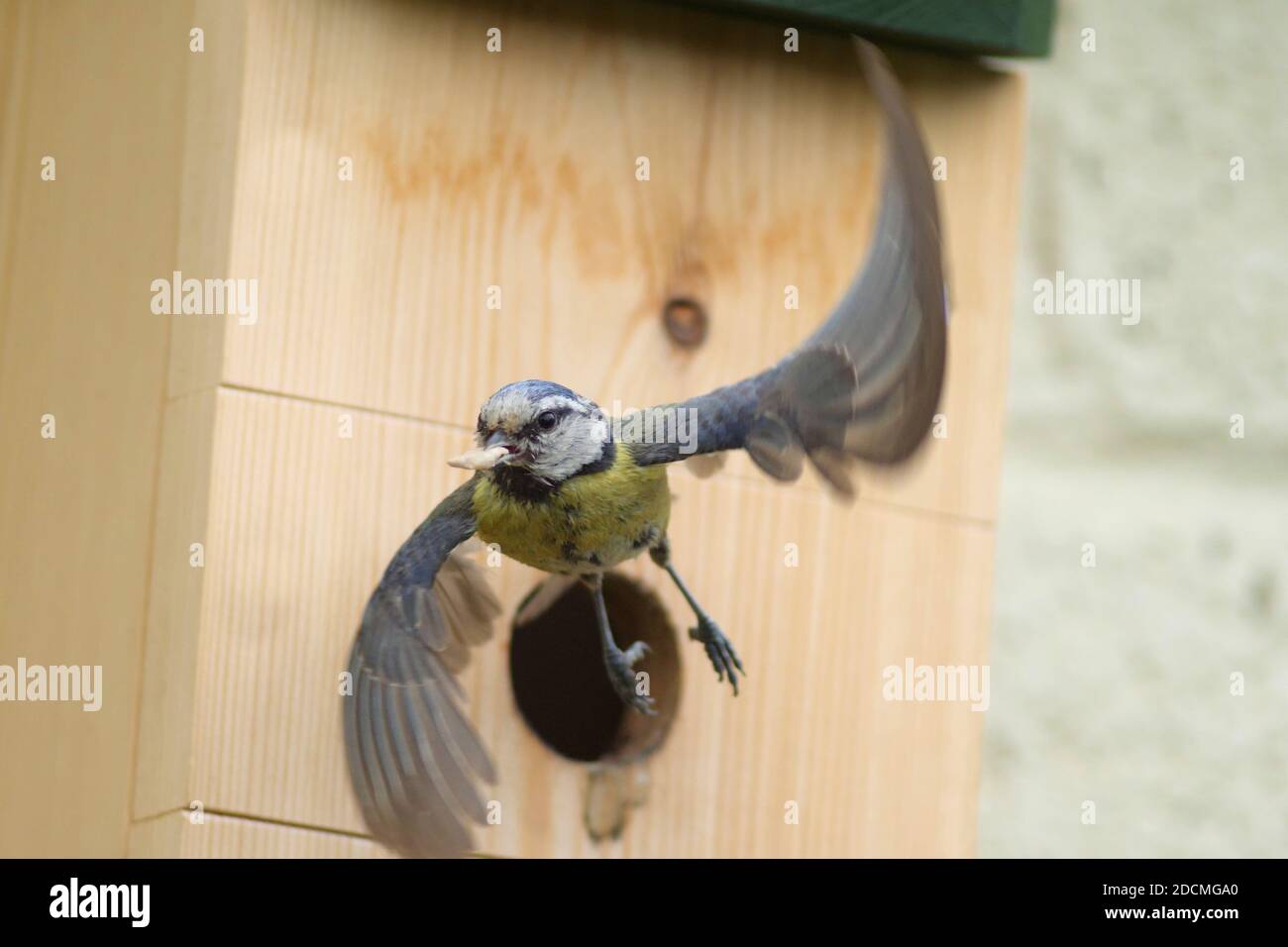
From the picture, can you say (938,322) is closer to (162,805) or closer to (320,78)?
(320,78)

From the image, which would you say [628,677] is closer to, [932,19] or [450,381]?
[450,381]

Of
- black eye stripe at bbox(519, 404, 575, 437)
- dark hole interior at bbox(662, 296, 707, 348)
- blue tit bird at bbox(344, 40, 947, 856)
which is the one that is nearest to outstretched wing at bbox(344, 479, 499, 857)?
blue tit bird at bbox(344, 40, 947, 856)

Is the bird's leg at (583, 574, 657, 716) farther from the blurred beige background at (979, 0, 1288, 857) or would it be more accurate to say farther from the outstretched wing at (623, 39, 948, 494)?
the blurred beige background at (979, 0, 1288, 857)

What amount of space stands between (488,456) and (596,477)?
0.54 ft

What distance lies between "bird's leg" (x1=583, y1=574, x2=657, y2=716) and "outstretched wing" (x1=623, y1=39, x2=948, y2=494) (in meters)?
0.35

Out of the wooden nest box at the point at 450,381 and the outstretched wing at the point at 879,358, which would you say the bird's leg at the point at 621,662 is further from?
the outstretched wing at the point at 879,358

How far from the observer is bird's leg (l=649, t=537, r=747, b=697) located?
7.30 ft

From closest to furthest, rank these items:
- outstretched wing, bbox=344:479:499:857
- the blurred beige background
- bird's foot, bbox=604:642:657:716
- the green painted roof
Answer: outstretched wing, bbox=344:479:499:857
bird's foot, bbox=604:642:657:716
the green painted roof
the blurred beige background

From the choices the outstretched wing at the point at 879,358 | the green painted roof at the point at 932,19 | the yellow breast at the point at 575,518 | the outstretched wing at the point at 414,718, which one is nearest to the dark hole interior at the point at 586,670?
the yellow breast at the point at 575,518

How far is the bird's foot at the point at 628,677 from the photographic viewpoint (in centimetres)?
220

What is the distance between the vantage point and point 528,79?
2.31 meters

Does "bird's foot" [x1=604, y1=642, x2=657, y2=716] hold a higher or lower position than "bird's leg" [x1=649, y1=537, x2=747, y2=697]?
lower

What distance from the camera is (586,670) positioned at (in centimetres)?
254
